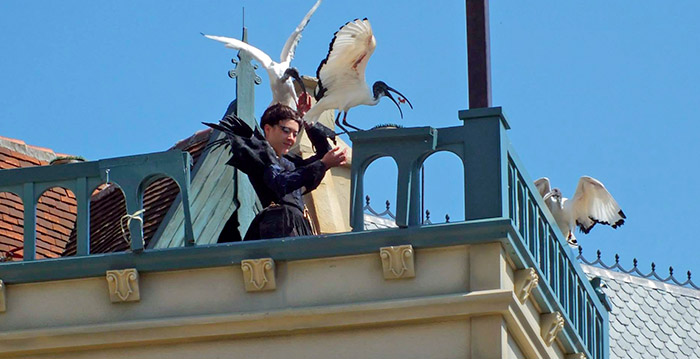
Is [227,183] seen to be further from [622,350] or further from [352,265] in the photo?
[622,350]

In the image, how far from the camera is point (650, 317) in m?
40.5

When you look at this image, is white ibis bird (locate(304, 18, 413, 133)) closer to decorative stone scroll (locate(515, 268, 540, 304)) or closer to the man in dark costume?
the man in dark costume

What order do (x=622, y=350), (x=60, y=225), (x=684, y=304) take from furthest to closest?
(x=684, y=304) → (x=622, y=350) → (x=60, y=225)

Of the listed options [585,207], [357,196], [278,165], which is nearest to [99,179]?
[278,165]

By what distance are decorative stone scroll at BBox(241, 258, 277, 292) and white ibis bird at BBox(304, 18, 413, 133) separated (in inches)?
81.9

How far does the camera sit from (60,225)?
2409 cm

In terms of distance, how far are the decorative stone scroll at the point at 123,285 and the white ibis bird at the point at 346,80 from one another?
240 cm

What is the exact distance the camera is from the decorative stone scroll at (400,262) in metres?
16.7

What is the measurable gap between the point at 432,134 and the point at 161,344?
245 centimetres

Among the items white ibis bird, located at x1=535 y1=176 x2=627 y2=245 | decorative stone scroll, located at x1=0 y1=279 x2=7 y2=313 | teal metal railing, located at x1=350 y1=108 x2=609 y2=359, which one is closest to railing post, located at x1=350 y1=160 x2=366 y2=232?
teal metal railing, located at x1=350 y1=108 x2=609 y2=359

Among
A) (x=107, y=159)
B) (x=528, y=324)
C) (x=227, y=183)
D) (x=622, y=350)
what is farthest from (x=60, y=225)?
(x=622, y=350)

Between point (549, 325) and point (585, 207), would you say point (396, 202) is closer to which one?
point (549, 325)

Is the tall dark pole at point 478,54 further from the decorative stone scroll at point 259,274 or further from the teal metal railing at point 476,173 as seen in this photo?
the decorative stone scroll at point 259,274

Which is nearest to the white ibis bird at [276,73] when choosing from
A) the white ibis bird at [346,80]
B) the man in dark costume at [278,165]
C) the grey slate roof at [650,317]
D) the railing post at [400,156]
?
the white ibis bird at [346,80]
